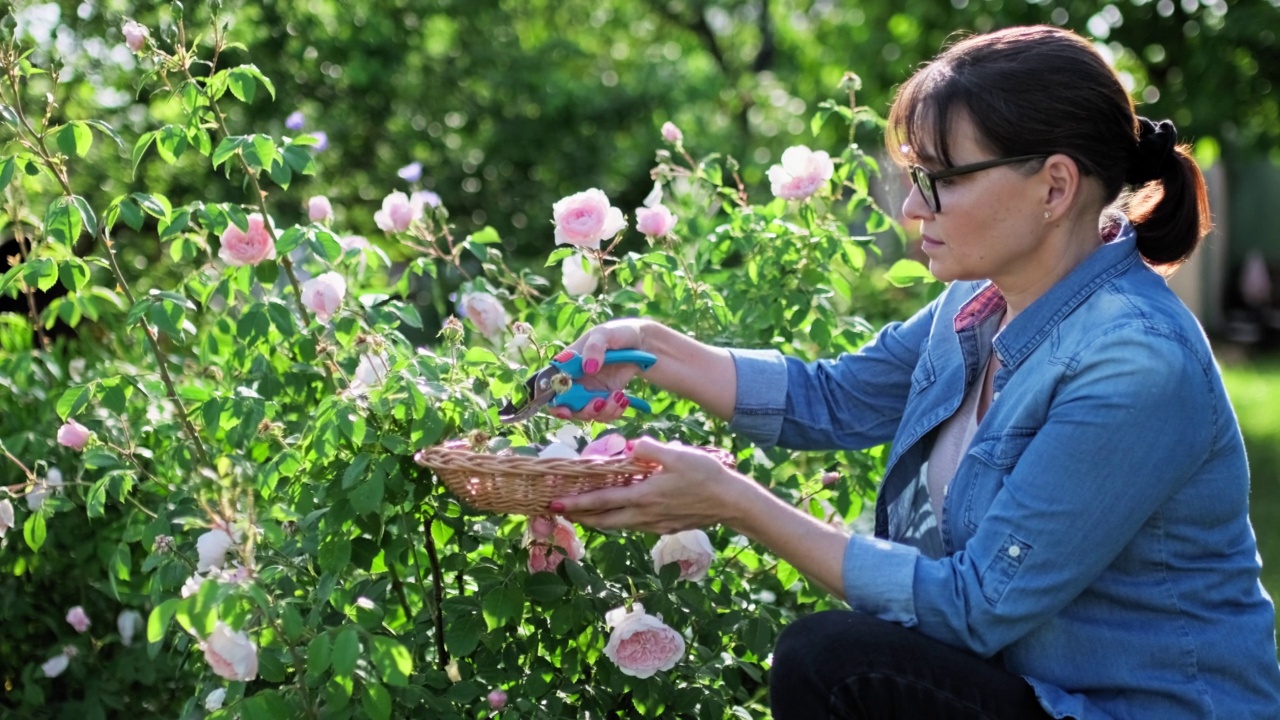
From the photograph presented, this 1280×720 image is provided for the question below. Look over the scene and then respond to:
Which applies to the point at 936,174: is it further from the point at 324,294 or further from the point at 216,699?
the point at 216,699

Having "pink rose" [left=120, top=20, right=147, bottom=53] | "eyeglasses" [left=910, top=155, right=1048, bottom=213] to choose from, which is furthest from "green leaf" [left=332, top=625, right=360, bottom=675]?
"pink rose" [left=120, top=20, right=147, bottom=53]

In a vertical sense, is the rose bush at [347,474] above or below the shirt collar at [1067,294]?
below

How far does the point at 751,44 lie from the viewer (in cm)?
1170

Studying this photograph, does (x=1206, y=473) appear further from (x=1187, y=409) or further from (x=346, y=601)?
(x=346, y=601)

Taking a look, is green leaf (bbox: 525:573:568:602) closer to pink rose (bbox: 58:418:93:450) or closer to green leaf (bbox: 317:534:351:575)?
green leaf (bbox: 317:534:351:575)

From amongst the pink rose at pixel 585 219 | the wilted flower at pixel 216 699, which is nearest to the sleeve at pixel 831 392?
the pink rose at pixel 585 219

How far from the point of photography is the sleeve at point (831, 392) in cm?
238

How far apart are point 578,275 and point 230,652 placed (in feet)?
3.54

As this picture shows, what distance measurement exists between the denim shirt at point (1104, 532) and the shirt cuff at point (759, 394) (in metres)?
0.44

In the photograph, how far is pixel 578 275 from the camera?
255 cm

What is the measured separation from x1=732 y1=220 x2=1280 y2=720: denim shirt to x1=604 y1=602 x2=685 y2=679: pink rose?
0.33m

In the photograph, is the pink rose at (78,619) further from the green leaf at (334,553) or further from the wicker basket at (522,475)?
the wicker basket at (522,475)

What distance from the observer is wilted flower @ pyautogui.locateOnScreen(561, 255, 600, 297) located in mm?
2553

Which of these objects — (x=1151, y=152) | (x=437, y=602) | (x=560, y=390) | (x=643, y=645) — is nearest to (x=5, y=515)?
(x=437, y=602)
